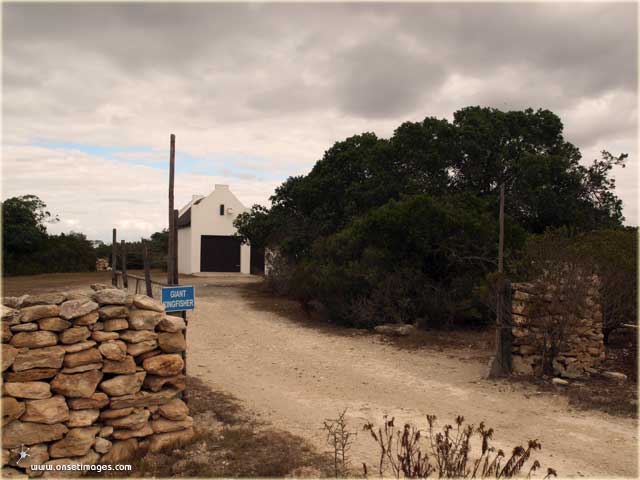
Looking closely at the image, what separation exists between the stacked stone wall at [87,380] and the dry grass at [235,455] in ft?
0.81

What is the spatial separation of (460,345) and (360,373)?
3.40 metres

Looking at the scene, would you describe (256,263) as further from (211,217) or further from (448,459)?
(448,459)

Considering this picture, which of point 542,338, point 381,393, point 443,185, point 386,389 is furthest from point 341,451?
point 443,185

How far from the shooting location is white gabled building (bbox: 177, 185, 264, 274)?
29.4 metres

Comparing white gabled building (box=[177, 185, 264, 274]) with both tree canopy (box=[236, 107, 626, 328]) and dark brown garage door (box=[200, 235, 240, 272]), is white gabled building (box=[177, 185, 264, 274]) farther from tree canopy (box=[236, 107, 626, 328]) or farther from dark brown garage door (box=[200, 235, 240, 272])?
tree canopy (box=[236, 107, 626, 328])

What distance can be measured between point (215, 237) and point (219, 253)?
3.12 feet

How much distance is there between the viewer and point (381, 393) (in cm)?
808

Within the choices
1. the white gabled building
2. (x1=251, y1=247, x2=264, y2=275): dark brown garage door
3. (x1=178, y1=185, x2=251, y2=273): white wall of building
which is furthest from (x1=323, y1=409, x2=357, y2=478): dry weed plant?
(x1=251, y1=247, x2=264, y2=275): dark brown garage door

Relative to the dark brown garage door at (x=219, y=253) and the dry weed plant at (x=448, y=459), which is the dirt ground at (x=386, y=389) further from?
the dark brown garage door at (x=219, y=253)

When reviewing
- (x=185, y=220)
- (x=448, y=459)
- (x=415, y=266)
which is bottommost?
(x=448, y=459)

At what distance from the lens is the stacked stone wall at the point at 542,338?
29.1 feet

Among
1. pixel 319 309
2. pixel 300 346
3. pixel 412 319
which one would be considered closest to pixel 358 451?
pixel 300 346

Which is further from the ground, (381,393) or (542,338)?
(542,338)

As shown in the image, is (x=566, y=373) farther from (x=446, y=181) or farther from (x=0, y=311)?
(x=446, y=181)
